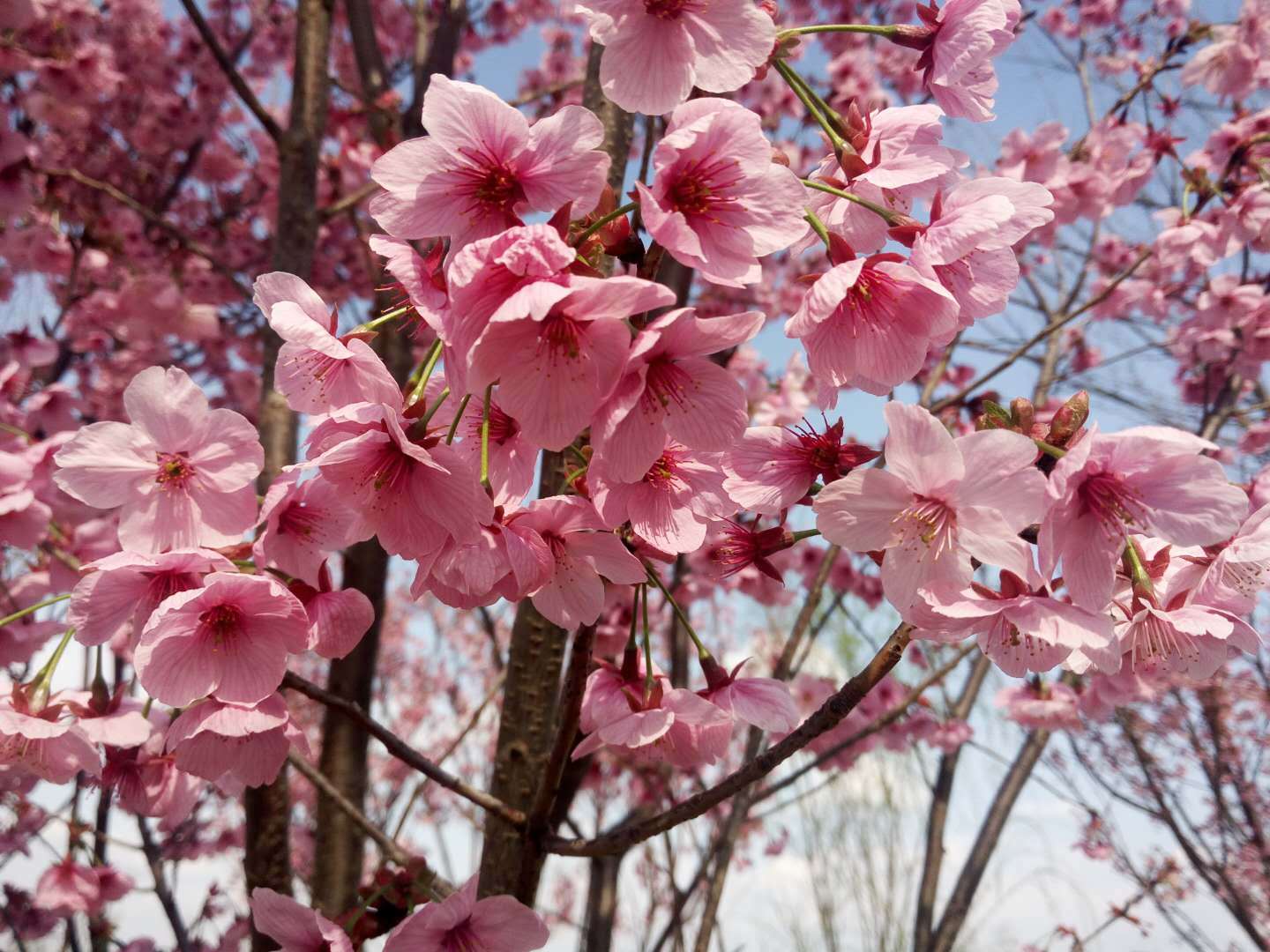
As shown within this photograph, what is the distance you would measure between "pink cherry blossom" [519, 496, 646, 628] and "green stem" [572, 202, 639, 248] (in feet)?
0.83

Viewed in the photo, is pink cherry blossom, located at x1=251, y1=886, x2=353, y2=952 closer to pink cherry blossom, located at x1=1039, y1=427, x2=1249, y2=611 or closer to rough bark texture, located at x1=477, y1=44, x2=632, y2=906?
rough bark texture, located at x1=477, y1=44, x2=632, y2=906

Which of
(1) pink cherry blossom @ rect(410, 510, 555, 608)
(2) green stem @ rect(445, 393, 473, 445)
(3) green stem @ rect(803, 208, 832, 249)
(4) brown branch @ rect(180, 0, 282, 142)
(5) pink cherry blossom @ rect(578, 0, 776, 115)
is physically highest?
(4) brown branch @ rect(180, 0, 282, 142)

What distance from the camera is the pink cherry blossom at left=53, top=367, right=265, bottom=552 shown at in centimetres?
105

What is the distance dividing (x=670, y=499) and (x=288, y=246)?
185cm

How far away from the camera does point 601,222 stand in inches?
29.8

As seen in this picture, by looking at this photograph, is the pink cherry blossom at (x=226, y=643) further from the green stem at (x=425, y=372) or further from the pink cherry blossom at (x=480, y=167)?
the pink cherry blossom at (x=480, y=167)

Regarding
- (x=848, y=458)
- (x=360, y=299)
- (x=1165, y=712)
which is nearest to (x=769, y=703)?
(x=848, y=458)

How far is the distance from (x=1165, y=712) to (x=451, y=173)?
209 inches

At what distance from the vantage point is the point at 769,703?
112cm

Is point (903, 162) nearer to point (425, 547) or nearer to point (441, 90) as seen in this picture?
point (441, 90)

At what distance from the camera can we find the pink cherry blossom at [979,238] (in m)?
0.84

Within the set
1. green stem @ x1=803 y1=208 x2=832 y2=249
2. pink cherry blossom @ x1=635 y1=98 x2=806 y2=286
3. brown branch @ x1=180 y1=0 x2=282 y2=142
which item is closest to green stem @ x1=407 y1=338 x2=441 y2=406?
pink cherry blossom @ x1=635 y1=98 x2=806 y2=286

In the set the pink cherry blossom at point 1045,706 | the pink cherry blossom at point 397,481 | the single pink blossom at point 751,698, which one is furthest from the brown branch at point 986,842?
the pink cherry blossom at point 397,481

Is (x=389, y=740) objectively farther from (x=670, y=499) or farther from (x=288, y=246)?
(x=288, y=246)
